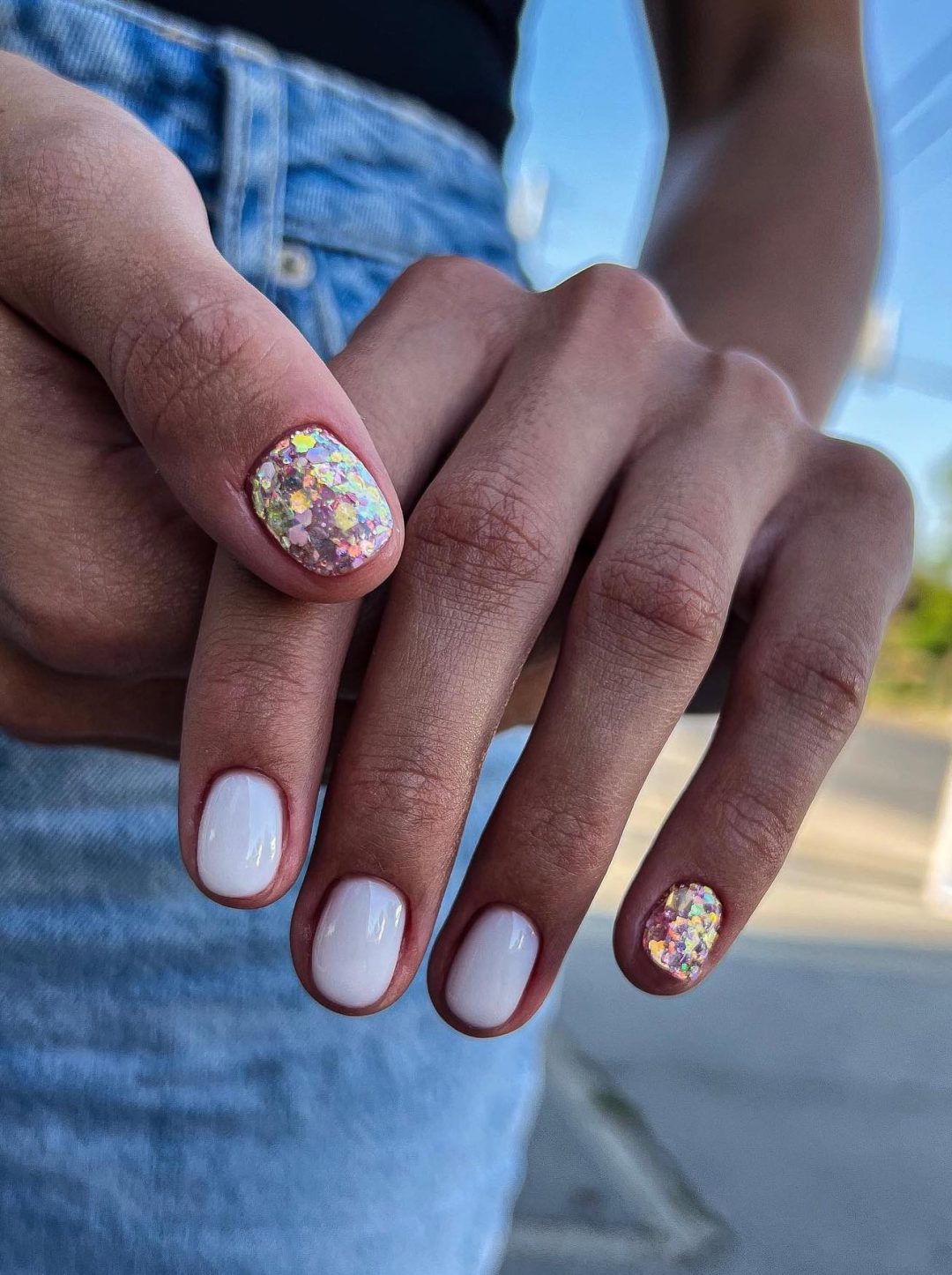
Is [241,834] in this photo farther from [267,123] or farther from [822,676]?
[267,123]

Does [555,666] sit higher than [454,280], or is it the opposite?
[454,280]

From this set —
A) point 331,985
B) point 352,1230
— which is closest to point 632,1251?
point 352,1230

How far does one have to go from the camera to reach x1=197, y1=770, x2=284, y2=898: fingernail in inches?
21.3

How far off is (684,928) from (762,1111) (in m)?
2.76

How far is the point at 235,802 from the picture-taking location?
0.54 m

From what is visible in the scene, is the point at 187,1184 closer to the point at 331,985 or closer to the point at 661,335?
the point at 331,985

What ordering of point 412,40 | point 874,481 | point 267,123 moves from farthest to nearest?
point 412,40 < point 267,123 < point 874,481

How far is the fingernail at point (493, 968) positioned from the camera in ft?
1.89

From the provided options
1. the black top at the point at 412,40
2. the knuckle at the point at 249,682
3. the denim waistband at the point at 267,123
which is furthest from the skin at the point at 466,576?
the black top at the point at 412,40

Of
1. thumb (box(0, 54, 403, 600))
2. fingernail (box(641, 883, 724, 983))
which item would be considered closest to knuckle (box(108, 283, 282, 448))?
thumb (box(0, 54, 403, 600))

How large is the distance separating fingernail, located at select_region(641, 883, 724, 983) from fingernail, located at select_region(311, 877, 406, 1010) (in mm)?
145

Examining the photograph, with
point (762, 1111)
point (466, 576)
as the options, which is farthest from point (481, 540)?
point (762, 1111)

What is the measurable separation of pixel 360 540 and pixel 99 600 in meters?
0.15

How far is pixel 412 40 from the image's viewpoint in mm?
998
